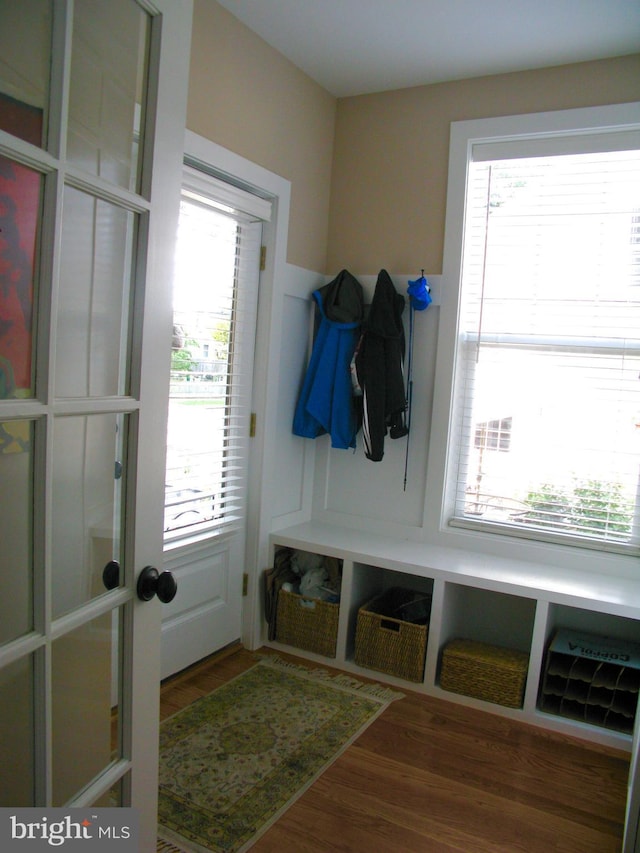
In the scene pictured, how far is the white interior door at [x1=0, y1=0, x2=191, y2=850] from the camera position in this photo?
1001mm

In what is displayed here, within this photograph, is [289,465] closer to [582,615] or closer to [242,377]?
[242,377]

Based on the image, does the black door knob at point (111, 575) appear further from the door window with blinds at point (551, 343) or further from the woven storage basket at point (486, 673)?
the door window with blinds at point (551, 343)

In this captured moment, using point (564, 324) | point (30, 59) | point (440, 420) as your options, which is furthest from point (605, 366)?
point (30, 59)

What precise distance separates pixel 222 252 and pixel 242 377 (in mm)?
563

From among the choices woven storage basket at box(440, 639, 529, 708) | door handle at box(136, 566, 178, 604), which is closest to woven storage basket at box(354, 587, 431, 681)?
woven storage basket at box(440, 639, 529, 708)

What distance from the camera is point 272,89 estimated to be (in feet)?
9.75

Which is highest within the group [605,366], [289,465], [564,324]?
[564,324]

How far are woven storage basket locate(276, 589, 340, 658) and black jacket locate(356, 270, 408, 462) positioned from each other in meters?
0.74

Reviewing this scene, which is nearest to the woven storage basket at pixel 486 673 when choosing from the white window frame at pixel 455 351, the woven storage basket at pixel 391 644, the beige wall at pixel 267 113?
the woven storage basket at pixel 391 644

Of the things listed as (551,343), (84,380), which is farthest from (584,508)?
(84,380)

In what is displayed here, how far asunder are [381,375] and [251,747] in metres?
1.67

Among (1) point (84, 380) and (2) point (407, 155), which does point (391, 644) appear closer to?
(1) point (84, 380)

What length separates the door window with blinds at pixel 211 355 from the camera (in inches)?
104

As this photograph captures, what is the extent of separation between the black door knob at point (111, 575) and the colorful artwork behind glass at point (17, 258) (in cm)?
40
